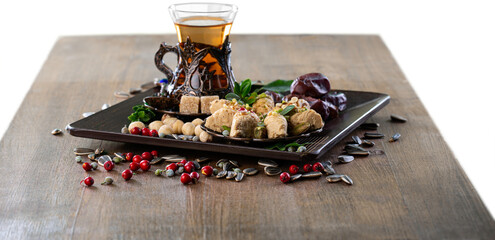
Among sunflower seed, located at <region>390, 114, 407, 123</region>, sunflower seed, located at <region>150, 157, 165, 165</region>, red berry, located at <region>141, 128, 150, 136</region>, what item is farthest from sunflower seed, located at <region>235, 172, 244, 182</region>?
sunflower seed, located at <region>390, 114, 407, 123</region>

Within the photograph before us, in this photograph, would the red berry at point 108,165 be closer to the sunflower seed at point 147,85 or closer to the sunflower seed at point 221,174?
the sunflower seed at point 221,174

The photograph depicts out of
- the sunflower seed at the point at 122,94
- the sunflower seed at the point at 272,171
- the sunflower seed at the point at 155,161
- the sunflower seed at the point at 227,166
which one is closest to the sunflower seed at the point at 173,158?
the sunflower seed at the point at 155,161

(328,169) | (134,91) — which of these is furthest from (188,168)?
(134,91)

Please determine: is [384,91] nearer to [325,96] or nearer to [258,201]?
[325,96]

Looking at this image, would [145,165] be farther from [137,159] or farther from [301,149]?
[301,149]

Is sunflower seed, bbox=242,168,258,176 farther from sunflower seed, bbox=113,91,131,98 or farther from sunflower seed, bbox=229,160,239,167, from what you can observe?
sunflower seed, bbox=113,91,131,98

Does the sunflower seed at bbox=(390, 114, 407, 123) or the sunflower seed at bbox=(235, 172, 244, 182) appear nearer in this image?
the sunflower seed at bbox=(235, 172, 244, 182)
